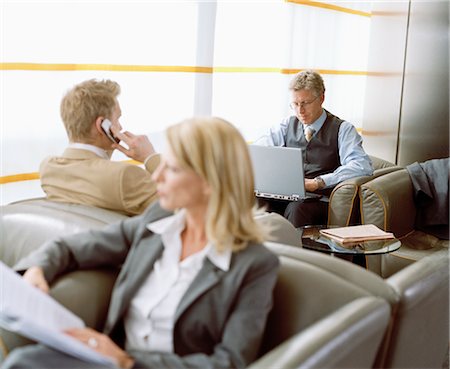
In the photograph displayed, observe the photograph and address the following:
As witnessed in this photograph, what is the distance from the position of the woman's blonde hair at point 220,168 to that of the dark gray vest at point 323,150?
8.19ft

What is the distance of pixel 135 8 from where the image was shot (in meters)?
3.74

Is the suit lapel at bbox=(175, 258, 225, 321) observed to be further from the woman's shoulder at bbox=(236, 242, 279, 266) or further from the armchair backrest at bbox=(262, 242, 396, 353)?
the armchair backrest at bbox=(262, 242, 396, 353)

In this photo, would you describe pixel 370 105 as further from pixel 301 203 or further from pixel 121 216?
pixel 121 216


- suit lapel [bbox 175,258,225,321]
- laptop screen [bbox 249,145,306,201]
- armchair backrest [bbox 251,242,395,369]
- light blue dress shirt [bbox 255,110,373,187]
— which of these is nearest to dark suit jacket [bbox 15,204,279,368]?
suit lapel [bbox 175,258,225,321]

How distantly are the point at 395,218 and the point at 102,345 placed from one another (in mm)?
2572

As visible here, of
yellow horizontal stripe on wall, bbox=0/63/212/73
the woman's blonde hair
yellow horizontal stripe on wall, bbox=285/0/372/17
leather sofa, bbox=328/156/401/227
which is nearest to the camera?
the woman's blonde hair

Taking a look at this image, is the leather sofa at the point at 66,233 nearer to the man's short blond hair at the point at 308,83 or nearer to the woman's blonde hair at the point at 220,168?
the woman's blonde hair at the point at 220,168

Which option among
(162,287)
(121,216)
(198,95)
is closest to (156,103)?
(198,95)

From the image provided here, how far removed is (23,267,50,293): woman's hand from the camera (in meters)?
1.94

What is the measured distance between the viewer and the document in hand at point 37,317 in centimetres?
172

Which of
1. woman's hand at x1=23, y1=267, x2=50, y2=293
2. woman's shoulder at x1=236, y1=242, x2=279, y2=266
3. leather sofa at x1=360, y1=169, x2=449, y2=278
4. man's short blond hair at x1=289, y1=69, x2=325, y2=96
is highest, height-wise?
man's short blond hair at x1=289, y1=69, x2=325, y2=96

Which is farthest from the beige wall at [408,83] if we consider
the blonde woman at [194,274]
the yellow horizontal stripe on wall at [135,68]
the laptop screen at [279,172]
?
the blonde woman at [194,274]

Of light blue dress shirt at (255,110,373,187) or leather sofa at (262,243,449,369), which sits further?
light blue dress shirt at (255,110,373,187)

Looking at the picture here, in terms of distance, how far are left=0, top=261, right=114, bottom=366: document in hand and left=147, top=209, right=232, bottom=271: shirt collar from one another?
1.21ft
